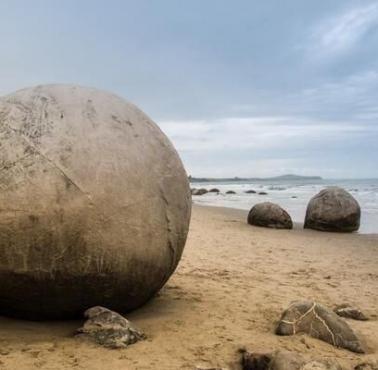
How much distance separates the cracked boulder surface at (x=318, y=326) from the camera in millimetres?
3928

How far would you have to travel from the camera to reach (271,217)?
13.6 metres

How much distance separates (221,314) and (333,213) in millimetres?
9497

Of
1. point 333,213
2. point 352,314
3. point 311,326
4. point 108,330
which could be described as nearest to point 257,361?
point 311,326

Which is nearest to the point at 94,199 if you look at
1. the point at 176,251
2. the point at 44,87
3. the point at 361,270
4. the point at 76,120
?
the point at 76,120

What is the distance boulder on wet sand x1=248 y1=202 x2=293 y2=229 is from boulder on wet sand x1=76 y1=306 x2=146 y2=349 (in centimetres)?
1015

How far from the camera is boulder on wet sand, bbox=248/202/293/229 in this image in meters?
13.6

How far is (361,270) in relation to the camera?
8008 mm

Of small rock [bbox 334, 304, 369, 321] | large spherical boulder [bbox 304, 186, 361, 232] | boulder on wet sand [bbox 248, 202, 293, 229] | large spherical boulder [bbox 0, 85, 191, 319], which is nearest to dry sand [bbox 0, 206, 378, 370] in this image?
small rock [bbox 334, 304, 369, 321]

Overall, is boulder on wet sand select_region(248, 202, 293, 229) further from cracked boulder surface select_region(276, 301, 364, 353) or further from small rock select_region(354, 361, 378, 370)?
small rock select_region(354, 361, 378, 370)

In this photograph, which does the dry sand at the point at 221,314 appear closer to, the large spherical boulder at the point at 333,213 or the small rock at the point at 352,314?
the small rock at the point at 352,314

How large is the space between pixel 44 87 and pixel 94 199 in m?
1.25

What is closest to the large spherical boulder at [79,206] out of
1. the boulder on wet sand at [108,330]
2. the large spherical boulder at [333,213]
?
the boulder on wet sand at [108,330]

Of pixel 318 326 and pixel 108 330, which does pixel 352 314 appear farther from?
pixel 108 330

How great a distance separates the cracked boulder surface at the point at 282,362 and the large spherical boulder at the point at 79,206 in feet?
3.80
